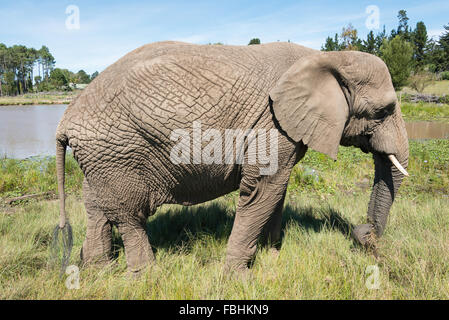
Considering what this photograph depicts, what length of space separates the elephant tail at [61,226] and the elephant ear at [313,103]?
203 cm

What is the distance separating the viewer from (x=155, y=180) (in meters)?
2.97

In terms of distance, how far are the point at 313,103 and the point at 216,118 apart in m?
0.87

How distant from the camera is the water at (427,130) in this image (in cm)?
1284

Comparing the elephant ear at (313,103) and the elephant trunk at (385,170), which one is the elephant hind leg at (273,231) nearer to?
the elephant trunk at (385,170)

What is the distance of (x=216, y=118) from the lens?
2646 mm

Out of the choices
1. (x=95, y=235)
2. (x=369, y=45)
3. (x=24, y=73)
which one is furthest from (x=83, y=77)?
(x=95, y=235)

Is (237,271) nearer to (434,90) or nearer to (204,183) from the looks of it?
(204,183)

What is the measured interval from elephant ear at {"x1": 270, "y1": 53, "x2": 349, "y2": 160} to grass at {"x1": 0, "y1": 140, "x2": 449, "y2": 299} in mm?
1128

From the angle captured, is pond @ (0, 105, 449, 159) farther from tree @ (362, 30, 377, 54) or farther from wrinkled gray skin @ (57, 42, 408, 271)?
tree @ (362, 30, 377, 54)

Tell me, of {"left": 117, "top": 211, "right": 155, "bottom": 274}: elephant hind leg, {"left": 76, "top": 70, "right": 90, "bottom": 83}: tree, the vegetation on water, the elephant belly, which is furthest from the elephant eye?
{"left": 76, "top": 70, "right": 90, "bottom": 83}: tree

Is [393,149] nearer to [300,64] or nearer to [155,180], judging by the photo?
[300,64]
